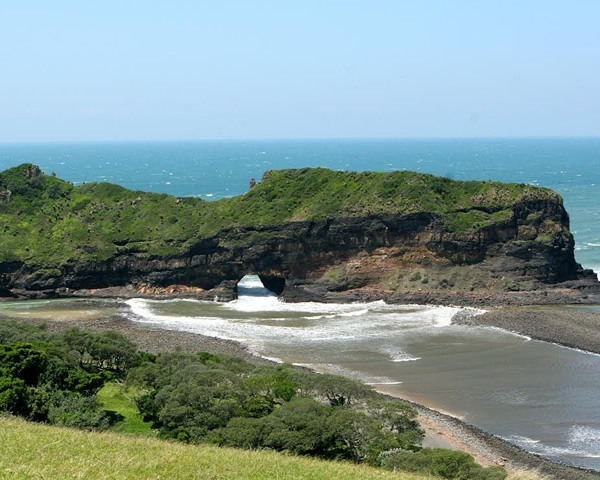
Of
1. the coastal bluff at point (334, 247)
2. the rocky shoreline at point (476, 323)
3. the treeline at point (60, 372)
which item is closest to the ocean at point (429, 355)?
the rocky shoreline at point (476, 323)

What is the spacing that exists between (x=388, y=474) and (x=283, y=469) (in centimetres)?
283

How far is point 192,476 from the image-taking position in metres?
17.0

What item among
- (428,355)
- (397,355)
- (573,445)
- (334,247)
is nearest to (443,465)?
(573,445)

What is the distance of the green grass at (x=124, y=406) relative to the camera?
33531mm

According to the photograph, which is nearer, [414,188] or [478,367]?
[478,367]

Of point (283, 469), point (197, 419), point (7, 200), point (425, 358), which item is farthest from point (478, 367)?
point (7, 200)

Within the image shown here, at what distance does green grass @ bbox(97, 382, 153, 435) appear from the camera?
3353 centimetres

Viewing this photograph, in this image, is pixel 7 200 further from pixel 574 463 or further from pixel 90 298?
pixel 574 463

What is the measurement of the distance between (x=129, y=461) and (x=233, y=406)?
15635mm

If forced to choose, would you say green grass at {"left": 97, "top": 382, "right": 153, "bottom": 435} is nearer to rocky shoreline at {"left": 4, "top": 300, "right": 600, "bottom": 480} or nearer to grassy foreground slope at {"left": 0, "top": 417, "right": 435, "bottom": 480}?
rocky shoreline at {"left": 4, "top": 300, "right": 600, "bottom": 480}

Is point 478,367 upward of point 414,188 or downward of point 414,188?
downward

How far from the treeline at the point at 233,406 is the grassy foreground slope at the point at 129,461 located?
833 centimetres

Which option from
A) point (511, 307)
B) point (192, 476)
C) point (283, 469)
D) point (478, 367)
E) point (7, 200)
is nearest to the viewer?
point (192, 476)

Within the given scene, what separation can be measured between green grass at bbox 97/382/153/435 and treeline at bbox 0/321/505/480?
0.41m
